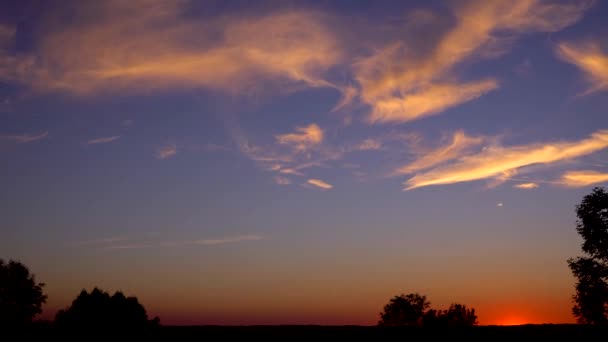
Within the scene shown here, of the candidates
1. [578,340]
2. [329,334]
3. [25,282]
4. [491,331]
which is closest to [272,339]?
[329,334]

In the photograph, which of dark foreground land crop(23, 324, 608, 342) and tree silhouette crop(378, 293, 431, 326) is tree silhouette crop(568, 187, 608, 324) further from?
tree silhouette crop(378, 293, 431, 326)

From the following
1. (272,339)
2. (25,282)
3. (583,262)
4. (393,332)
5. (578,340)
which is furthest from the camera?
(25,282)

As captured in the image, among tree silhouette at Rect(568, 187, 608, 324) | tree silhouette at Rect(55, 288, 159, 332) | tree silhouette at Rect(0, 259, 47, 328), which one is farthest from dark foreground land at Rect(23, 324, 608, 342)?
tree silhouette at Rect(0, 259, 47, 328)

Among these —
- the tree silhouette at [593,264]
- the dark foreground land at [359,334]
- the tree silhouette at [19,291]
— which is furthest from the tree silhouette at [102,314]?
the tree silhouette at [19,291]

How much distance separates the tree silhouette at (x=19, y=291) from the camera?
7631 centimetres

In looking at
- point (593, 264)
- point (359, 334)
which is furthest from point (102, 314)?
point (593, 264)

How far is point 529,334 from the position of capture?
28.4 m

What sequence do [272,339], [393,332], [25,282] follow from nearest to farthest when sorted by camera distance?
1. [272,339]
2. [393,332]
3. [25,282]

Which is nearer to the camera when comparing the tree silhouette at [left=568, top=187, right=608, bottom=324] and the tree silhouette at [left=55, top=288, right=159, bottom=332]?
the tree silhouette at [left=55, top=288, right=159, bottom=332]

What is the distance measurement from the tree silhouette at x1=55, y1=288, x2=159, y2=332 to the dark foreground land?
0.50m

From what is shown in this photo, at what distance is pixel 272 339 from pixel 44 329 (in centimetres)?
1235

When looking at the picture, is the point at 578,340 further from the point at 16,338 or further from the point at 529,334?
the point at 16,338

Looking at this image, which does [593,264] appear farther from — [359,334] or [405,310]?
[405,310]

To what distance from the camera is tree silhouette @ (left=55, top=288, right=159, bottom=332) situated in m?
28.4
